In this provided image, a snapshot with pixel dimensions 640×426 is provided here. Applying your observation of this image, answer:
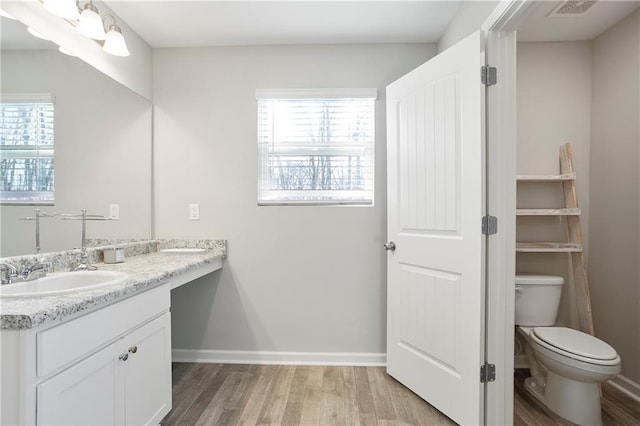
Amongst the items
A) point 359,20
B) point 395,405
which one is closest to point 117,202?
point 359,20

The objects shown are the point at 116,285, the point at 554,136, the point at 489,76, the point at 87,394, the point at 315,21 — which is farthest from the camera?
the point at 554,136

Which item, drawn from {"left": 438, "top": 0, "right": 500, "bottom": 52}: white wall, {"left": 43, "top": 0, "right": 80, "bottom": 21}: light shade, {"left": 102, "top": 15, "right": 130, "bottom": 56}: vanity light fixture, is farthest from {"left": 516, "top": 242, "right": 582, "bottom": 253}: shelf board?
{"left": 43, "top": 0, "right": 80, "bottom": 21}: light shade

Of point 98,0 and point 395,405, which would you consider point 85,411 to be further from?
point 98,0

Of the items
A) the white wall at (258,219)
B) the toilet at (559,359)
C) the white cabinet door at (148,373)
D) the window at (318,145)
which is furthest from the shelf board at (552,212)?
the white cabinet door at (148,373)

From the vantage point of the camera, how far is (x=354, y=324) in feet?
7.90

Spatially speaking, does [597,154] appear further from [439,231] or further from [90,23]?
[90,23]

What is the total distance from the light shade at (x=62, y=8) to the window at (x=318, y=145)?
3.88ft

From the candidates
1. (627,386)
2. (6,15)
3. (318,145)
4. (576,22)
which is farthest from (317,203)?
(627,386)

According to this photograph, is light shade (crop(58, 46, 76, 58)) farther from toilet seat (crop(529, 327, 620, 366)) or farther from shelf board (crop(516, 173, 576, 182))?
toilet seat (crop(529, 327, 620, 366))

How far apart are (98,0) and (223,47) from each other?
81 centimetres

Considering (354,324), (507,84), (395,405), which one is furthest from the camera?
(354,324)

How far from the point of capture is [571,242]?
2242 millimetres

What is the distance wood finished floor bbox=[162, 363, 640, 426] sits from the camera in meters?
1.73

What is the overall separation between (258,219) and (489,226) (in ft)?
5.26
